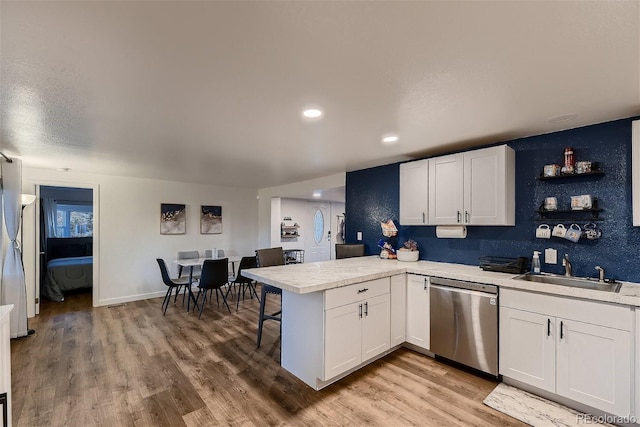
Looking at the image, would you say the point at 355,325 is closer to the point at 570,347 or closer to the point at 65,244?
the point at 570,347

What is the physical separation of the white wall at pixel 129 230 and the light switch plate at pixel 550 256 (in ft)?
18.7

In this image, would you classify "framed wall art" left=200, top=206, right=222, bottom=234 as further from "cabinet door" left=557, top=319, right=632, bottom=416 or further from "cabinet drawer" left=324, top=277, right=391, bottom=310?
"cabinet door" left=557, top=319, right=632, bottom=416

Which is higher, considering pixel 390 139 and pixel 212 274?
pixel 390 139

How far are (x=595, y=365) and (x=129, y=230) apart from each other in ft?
20.6

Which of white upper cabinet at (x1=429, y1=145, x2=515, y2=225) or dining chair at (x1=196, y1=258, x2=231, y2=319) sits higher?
white upper cabinet at (x1=429, y1=145, x2=515, y2=225)

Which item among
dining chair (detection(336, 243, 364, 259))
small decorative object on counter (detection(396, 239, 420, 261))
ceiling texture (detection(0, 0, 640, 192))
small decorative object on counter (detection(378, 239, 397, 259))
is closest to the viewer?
ceiling texture (detection(0, 0, 640, 192))

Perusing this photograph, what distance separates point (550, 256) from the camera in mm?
2672

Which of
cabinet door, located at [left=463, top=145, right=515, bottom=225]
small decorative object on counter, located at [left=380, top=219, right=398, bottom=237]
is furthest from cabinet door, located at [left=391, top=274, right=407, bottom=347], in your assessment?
cabinet door, located at [left=463, top=145, right=515, bottom=225]

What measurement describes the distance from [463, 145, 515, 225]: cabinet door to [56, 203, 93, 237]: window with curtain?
28.2 feet

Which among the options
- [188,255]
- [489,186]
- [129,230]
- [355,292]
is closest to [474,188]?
[489,186]

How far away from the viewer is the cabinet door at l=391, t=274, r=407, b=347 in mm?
2936

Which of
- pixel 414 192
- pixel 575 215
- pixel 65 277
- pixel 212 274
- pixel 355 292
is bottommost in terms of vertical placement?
pixel 65 277

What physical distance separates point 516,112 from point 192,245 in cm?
579

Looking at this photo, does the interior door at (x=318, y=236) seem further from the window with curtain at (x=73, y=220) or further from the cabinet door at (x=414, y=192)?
the window with curtain at (x=73, y=220)
